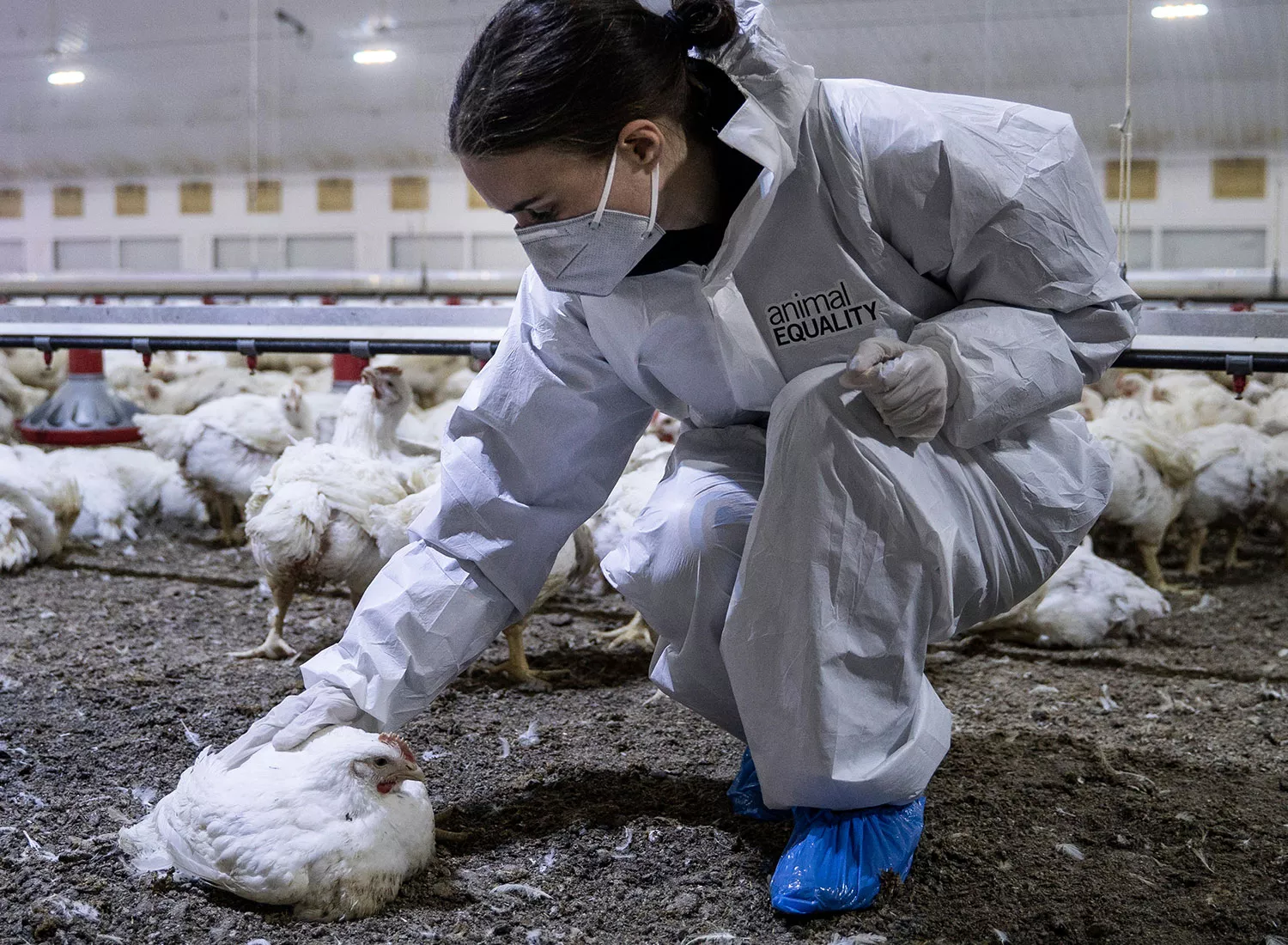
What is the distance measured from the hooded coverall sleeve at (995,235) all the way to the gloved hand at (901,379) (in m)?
0.04

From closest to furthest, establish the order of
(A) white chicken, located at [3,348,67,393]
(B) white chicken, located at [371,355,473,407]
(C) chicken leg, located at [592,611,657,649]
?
(C) chicken leg, located at [592,611,657,649]
(B) white chicken, located at [371,355,473,407]
(A) white chicken, located at [3,348,67,393]

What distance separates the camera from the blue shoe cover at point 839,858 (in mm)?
1331

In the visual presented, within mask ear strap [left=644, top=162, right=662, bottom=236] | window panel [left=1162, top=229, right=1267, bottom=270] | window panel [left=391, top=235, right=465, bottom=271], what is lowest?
mask ear strap [left=644, top=162, right=662, bottom=236]

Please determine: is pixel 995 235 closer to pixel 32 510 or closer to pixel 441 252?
pixel 32 510

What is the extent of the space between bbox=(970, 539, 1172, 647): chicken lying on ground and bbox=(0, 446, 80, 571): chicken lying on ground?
2.98 metres

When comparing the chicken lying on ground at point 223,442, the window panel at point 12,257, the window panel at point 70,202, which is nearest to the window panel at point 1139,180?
the chicken lying on ground at point 223,442

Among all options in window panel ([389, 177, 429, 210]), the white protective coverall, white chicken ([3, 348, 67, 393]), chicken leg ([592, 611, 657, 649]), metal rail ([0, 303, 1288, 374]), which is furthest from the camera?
window panel ([389, 177, 429, 210])

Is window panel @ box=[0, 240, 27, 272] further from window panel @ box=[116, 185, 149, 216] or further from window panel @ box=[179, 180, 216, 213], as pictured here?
window panel @ box=[179, 180, 216, 213]

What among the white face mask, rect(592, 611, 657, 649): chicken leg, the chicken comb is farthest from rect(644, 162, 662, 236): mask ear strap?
rect(592, 611, 657, 649): chicken leg

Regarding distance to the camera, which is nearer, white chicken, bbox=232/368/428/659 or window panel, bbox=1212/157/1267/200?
white chicken, bbox=232/368/428/659

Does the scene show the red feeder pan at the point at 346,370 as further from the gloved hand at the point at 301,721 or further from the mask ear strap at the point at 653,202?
the mask ear strap at the point at 653,202

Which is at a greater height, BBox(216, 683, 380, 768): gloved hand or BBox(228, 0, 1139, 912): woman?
BBox(228, 0, 1139, 912): woman

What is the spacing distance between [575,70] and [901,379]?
509 mm

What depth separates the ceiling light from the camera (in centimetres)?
642
